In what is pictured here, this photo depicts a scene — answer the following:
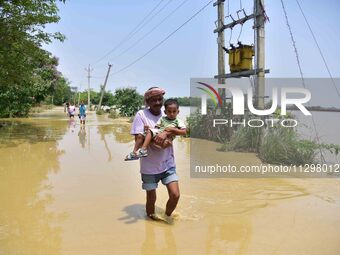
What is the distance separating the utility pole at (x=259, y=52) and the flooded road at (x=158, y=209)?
11.6ft

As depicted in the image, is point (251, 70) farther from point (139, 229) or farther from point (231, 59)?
point (139, 229)

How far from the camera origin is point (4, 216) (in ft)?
16.6

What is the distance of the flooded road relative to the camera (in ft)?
13.6

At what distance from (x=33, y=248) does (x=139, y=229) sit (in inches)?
49.0

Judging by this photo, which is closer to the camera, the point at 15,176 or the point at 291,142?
the point at 15,176

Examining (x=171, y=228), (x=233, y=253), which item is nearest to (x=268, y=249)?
(x=233, y=253)

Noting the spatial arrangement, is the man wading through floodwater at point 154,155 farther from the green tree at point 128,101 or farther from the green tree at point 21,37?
the green tree at point 128,101

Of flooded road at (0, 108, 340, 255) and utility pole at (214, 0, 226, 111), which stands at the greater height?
utility pole at (214, 0, 226, 111)

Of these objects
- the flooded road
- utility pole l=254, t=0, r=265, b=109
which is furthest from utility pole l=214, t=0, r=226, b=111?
the flooded road

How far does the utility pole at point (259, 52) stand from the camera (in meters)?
10.6

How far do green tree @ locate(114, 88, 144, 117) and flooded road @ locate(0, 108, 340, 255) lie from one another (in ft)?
74.2

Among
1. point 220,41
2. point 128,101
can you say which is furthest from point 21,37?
point 128,101

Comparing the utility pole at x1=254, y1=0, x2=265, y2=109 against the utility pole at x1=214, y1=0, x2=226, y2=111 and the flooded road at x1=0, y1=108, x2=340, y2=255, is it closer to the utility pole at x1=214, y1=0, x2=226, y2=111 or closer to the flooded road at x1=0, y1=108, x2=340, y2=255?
the utility pole at x1=214, y1=0, x2=226, y2=111

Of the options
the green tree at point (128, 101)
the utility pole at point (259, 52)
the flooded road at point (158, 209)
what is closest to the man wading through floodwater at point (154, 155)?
the flooded road at point (158, 209)
